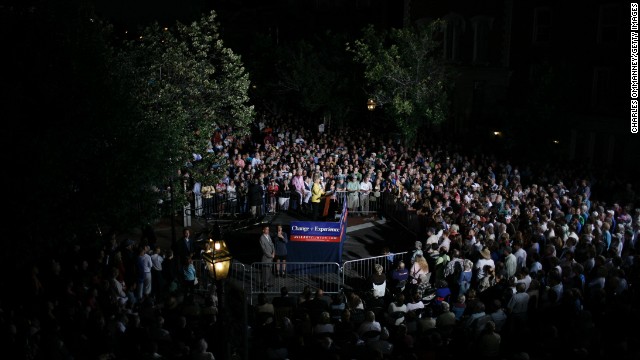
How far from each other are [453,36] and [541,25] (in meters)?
5.03

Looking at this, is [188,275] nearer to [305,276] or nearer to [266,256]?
[266,256]

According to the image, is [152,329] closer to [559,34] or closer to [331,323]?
[331,323]

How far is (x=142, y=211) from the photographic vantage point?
49.9 feet

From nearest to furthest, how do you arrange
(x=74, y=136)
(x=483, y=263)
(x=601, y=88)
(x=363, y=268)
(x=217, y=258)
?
(x=217, y=258) < (x=74, y=136) < (x=483, y=263) < (x=363, y=268) < (x=601, y=88)

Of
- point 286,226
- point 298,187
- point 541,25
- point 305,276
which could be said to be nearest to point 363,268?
point 305,276

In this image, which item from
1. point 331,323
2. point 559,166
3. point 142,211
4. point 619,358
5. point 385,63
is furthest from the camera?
point 385,63

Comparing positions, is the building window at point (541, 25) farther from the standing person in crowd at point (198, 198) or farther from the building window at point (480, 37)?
the standing person in crowd at point (198, 198)

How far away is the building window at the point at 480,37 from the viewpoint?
125 ft

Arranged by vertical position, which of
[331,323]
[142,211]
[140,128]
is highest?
[140,128]

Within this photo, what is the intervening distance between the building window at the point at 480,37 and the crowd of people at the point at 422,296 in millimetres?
17488

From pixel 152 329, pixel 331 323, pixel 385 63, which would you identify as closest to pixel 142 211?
pixel 152 329

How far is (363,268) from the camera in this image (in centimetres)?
1730

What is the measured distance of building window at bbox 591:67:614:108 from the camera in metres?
33.0

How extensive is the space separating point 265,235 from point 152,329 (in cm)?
581
